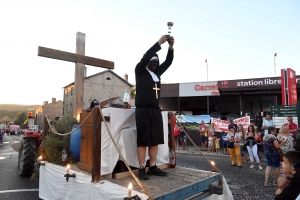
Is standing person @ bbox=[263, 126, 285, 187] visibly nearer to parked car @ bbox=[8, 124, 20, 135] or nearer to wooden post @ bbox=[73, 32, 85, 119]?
wooden post @ bbox=[73, 32, 85, 119]

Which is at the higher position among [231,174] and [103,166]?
[103,166]

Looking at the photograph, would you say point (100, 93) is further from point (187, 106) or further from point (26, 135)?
point (26, 135)

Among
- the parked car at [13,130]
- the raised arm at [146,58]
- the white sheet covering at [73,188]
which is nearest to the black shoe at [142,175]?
the white sheet covering at [73,188]

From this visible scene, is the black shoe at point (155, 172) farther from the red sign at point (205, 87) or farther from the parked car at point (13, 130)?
the parked car at point (13, 130)

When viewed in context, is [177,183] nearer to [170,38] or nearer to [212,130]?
[170,38]

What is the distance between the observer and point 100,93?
2792 centimetres

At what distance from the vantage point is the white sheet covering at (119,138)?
281 centimetres

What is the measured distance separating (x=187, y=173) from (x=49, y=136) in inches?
102

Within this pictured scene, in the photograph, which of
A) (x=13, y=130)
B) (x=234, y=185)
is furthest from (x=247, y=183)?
(x=13, y=130)

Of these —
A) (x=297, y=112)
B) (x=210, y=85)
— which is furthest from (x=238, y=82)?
(x=297, y=112)

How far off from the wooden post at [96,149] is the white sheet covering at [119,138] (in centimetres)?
11

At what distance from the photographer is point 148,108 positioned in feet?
9.62

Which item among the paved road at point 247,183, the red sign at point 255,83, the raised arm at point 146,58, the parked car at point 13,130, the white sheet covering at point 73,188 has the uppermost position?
the red sign at point 255,83

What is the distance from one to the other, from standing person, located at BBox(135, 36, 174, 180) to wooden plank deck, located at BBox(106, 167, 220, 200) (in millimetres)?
172
